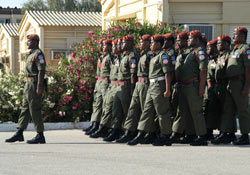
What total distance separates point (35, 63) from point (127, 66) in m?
1.79

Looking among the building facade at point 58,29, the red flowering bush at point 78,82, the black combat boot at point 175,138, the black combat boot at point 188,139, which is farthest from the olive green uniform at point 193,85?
the building facade at point 58,29

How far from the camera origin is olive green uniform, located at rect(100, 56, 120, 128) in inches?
408

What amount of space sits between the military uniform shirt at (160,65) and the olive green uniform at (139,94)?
0.21 m

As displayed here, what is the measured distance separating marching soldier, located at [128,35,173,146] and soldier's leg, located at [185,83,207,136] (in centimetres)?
46

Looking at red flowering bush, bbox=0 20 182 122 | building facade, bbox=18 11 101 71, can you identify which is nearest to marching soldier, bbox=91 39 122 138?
red flowering bush, bbox=0 20 182 122

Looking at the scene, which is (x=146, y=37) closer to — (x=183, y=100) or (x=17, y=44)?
(x=183, y=100)

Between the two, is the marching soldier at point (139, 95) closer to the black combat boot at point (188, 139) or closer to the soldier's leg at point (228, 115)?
the black combat boot at point (188, 139)

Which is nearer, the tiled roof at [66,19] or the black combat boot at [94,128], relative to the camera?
the black combat boot at [94,128]

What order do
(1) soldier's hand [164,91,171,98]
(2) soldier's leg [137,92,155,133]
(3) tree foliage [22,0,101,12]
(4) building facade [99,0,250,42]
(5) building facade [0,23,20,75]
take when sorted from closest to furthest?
(1) soldier's hand [164,91,171,98] < (2) soldier's leg [137,92,155,133] < (4) building facade [99,0,250,42] < (5) building facade [0,23,20,75] < (3) tree foliage [22,0,101,12]

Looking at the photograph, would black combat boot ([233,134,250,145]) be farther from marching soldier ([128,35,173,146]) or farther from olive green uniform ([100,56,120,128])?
olive green uniform ([100,56,120,128])

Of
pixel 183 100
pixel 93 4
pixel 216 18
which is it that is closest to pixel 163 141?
pixel 183 100

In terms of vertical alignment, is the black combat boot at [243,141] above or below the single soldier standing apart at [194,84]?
below

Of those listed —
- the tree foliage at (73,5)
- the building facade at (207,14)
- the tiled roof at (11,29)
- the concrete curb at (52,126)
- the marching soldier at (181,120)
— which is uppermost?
the tree foliage at (73,5)

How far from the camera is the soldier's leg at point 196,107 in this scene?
376 inches
